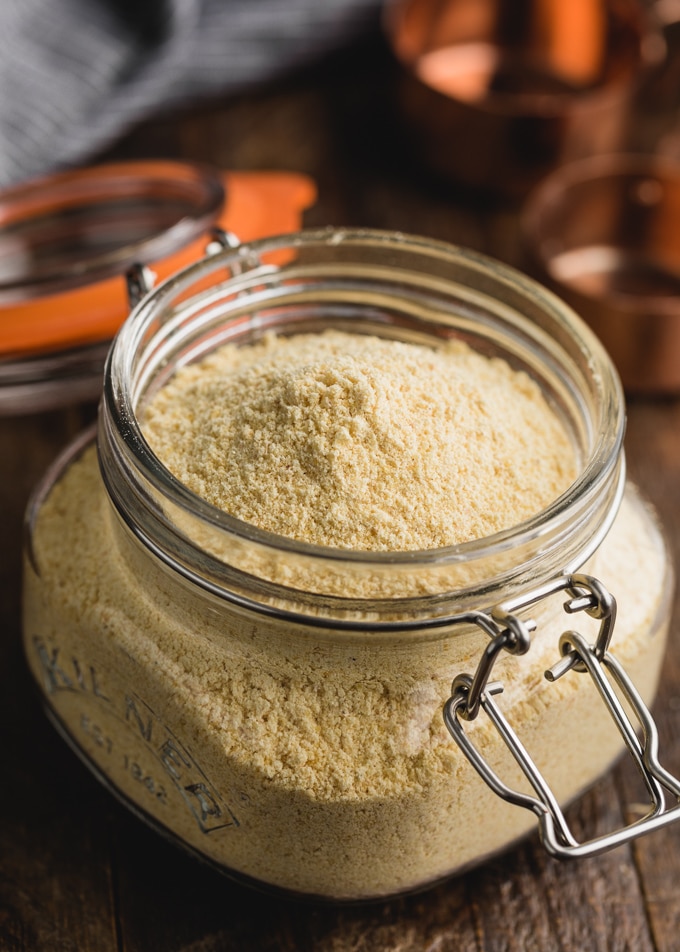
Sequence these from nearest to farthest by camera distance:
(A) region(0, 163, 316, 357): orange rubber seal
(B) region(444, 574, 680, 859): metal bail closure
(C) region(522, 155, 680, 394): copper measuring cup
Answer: (B) region(444, 574, 680, 859): metal bail closure, (A) region(0, 163, 316, 357): orange rubber seal, (C) region(522, 155, 680, 394): copper measuring cup

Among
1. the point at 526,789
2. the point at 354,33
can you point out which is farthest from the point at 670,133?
the point at 526,789

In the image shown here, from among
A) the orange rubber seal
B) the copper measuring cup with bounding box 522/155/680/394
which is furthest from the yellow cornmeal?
the copper measuring cup with bounding box 522/155/680/394

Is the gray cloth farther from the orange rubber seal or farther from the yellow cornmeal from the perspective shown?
the yellow cornmeal

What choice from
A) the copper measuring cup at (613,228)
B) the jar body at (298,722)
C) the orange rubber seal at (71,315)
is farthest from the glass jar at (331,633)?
the copper measuring cup at (613,228)

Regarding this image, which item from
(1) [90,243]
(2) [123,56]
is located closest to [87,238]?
(1) [90,243]

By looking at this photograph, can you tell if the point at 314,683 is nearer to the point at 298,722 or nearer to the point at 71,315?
the point at 298,722

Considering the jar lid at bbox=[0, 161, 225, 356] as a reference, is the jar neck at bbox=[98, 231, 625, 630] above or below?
below

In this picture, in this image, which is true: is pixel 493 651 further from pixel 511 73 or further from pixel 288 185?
pixel 511 73
